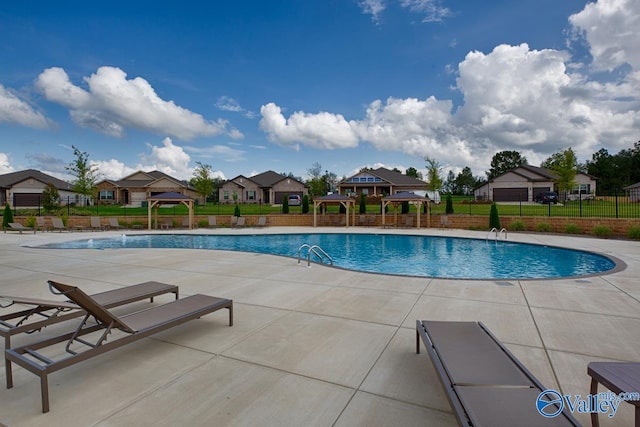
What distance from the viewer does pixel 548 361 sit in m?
3.42

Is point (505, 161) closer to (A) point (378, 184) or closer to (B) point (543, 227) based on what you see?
(A) point (378, 184)

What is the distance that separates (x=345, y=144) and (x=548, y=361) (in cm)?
4313

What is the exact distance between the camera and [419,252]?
14078 mm

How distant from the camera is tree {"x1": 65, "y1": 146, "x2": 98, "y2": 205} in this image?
29.9 meters

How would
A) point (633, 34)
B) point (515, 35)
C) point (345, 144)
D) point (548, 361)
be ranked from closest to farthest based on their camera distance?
point (548, 361)
point (633, 34)
point (515, 35)
point (345, 144)

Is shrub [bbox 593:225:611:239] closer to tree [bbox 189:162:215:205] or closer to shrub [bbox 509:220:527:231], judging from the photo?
shrub [bbox 509:220:527:231]

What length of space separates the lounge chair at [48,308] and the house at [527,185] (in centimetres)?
4218

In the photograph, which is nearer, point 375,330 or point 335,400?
point 335,400

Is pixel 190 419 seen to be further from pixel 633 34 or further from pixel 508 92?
pixel 508 92

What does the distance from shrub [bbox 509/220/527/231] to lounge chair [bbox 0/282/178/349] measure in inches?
750

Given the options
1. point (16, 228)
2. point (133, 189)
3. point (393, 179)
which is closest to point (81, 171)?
point (16, 228)

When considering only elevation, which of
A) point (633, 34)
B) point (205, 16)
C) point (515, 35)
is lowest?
point (633, 34)

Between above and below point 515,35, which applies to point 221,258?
below

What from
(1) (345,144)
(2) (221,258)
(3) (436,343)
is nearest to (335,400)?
A: (3) (436,343)
